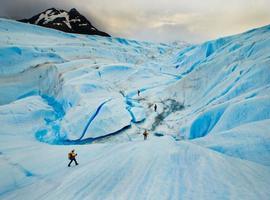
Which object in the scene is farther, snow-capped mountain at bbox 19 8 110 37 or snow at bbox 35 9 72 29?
snow at bbox 35 9 72 29

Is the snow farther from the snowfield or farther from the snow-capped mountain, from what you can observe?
the snowfield

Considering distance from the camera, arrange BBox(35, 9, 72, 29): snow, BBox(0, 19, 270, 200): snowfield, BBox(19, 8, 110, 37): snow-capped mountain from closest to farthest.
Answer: BBox(0, 19, 270, 200): snowfield
BBox(19, 8, 110, 37): snow-capped mountain
BBox(35, 9, 72, 29): snow

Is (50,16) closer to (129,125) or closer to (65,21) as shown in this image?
(65,21)

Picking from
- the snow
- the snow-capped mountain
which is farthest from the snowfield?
the snow

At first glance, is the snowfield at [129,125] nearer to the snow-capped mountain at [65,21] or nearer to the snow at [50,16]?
the snow-capped mountain at [65,21]

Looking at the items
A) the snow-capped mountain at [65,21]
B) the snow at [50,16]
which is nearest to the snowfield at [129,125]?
the snow-capped mountain at [65,21]

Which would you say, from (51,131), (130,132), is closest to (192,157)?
(130,132)
